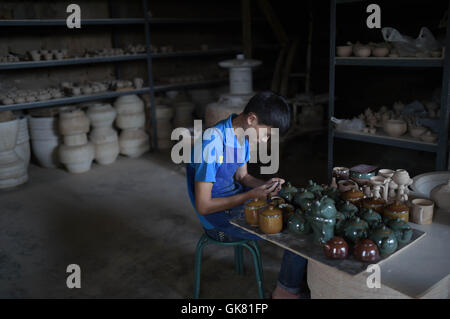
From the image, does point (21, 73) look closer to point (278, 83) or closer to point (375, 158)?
point (278, 83)

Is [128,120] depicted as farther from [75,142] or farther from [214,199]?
[214,199]

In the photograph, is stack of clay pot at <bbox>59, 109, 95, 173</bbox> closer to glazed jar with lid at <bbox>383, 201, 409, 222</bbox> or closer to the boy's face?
the boy's face

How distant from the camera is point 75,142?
15.8 ft

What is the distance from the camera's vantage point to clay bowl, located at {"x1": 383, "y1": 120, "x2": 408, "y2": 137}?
11.3 ft

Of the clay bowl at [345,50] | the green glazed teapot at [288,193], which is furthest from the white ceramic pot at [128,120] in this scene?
the green glazed teapot at [288,193]

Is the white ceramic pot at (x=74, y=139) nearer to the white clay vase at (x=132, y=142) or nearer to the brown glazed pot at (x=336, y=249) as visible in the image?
the white clay vase at (x=132, y=142)

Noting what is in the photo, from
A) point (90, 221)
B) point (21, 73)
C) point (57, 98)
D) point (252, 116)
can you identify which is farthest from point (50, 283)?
point (21, 73)

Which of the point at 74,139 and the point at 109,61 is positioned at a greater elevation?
the point at 109,61

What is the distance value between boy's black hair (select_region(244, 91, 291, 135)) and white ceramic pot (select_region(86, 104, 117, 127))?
3517mm

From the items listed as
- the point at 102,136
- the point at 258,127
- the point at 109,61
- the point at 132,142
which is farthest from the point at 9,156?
the point at 258,127

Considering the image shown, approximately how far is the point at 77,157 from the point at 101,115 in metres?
0.61

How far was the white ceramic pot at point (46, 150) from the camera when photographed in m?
4.92

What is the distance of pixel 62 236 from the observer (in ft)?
11.0

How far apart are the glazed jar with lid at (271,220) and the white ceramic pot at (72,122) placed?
363 cm
